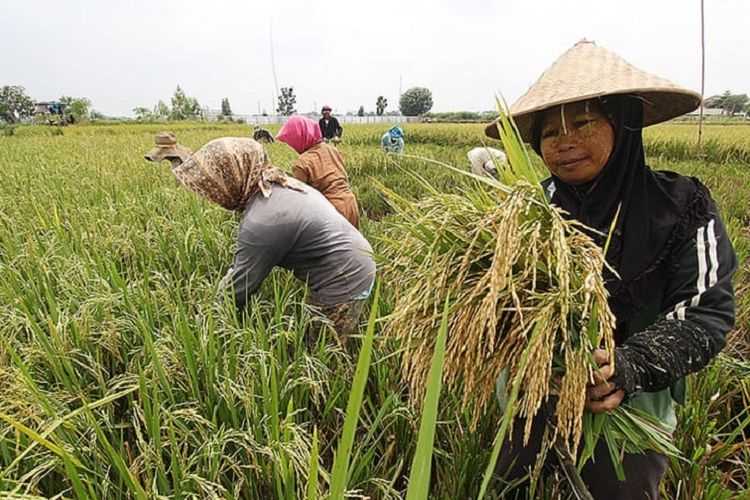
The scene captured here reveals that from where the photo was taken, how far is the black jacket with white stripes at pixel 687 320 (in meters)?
0.81

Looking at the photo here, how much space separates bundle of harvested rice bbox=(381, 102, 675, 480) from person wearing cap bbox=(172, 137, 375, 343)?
1028 mm

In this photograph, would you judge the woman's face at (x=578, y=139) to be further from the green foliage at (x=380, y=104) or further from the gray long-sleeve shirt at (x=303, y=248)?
the green foliage at (x=380, y=104)

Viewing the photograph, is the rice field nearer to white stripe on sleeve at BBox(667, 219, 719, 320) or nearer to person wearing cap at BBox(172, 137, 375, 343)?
person wearing cap at BBox(172, 137, 375, 343)

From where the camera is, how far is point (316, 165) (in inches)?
121

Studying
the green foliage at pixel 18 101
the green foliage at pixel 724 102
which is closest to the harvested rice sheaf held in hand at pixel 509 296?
the green foliage at pixel 724 102

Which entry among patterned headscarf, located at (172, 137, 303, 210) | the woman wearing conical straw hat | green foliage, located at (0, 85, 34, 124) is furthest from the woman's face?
green foliage, located at (0, 85, 34, 124)

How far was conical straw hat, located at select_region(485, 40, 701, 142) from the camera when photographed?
3.00ft

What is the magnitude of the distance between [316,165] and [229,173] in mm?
1271

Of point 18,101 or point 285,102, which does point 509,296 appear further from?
point 18,101

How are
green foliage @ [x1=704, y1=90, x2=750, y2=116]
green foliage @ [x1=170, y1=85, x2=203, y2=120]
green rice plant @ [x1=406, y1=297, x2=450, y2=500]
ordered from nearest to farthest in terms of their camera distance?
green rice plant @ [x1=406, y1=297, x2=450, y2=500]
green foliage @ [x1=704, y1=90, x2=750, y2=116]
green foliage @ [x1=170, y1=85, x2=203, y2=120]

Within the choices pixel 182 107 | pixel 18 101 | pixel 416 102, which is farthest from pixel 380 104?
pixel 18 101

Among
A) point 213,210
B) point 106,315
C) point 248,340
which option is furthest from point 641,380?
point 213,210

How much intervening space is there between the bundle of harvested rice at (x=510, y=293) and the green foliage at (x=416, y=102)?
2433 inches

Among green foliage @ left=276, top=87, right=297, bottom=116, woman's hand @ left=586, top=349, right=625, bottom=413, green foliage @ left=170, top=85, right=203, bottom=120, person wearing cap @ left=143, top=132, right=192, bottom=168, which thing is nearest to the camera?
woman's hand @ left=586, top=349, right=625, bottom=413
